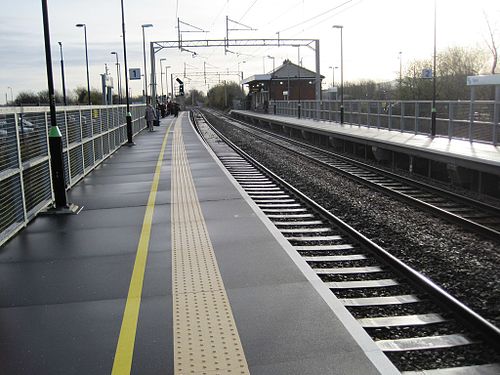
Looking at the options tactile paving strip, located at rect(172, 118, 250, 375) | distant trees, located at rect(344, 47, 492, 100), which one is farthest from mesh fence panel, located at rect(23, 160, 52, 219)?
distant trees, located at rect(344, 47, 492, 100)

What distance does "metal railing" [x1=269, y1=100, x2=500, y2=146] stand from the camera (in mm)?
16797

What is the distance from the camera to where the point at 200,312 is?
484 centimetres

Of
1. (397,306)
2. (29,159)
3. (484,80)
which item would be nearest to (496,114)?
(484,80)

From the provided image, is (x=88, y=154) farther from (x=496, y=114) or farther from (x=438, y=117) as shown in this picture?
(x=438, y=117)

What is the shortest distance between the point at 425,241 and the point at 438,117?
45.6 ft

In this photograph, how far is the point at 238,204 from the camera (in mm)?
10219

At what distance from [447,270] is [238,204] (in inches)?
169

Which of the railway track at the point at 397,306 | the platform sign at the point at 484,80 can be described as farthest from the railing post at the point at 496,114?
the railway track at the point at 397,306

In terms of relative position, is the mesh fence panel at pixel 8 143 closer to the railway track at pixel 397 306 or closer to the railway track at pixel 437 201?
the railway track at pixel 397 306

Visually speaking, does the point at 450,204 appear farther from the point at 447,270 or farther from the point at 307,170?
the point at 307,170

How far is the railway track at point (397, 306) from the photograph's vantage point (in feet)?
14.5

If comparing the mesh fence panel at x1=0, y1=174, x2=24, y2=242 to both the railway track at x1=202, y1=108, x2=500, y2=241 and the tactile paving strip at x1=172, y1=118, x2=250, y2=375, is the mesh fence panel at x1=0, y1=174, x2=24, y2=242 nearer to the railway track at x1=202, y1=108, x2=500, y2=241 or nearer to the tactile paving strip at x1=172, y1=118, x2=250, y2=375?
the tactile paving strip at x1=172, y1=118, x2=250, y2=375

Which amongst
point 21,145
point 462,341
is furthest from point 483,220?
point 21,145

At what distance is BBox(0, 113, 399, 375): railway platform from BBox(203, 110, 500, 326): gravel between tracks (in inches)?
67.2
